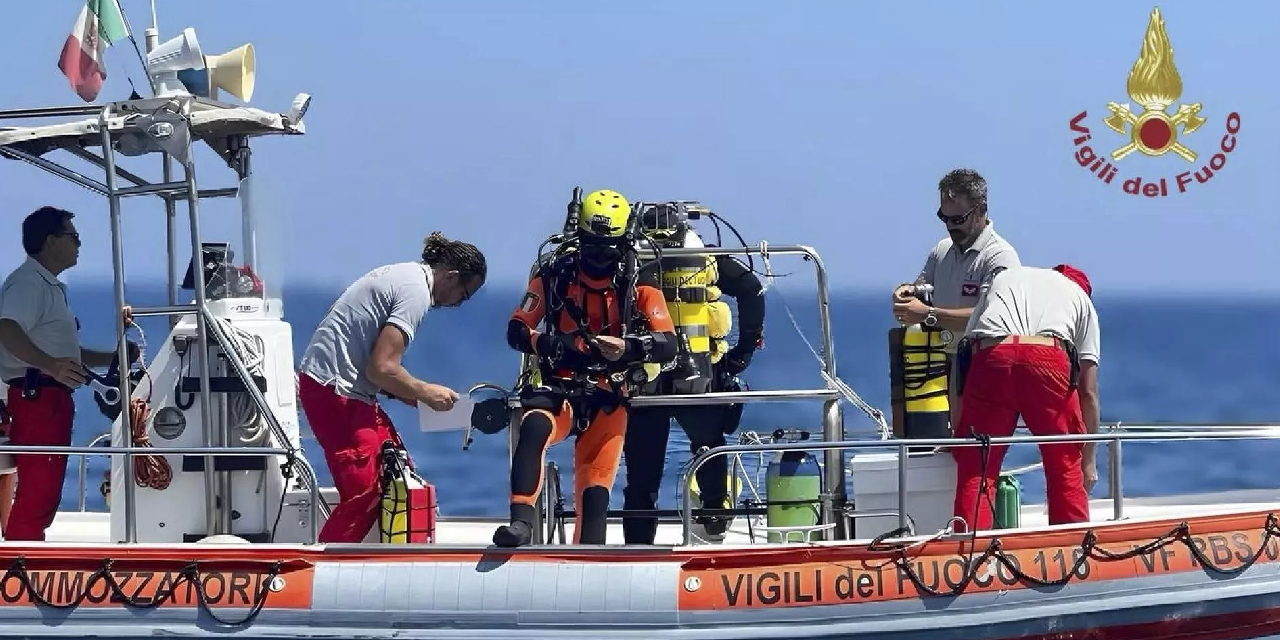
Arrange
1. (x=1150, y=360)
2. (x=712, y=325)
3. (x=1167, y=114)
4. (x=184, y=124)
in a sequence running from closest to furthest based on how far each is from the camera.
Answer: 1. (x=184, y=124)
2. (x=712, y=325)
3. (x=1167, y=114)
4. (x=1150, y=360)

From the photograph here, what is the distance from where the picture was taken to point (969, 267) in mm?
7715

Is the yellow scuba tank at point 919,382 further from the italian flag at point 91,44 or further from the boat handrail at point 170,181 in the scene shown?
the italian flag at point 91,44

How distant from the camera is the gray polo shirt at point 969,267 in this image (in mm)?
7613

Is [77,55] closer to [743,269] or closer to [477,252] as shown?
[477,252]

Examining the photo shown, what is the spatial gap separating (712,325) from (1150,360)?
4939cm

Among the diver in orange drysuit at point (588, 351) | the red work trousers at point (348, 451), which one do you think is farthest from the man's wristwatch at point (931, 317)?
the red work trousers at point (348, 451)

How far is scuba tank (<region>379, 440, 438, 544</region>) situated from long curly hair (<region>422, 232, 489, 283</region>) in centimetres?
79

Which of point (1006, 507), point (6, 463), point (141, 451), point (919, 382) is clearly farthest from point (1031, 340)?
point (6, 463)

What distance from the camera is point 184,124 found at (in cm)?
748

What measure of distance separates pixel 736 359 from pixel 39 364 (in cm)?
329

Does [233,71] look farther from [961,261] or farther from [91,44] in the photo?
[961,261]

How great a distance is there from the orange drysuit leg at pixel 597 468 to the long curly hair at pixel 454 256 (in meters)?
0.79

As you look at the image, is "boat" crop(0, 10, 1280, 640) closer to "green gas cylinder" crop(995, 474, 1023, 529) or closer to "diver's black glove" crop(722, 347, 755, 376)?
"green gas cylinder" crop(995, 474, 1023, 529)

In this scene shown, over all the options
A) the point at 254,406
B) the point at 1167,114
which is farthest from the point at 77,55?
the point at 1167,114
